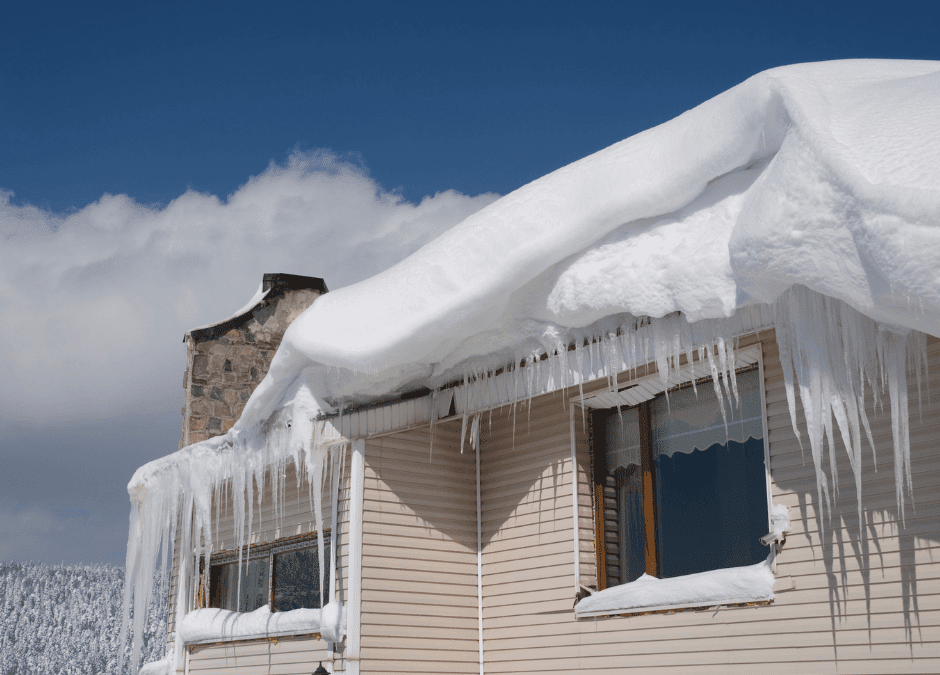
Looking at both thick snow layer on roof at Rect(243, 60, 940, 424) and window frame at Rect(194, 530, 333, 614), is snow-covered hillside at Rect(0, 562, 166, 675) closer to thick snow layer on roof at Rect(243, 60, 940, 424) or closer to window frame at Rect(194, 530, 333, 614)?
window frame at Rect(194, 530, 333, 614)

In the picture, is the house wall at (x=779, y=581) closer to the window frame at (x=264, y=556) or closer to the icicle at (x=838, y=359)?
the icicle at (x=838, y=359)

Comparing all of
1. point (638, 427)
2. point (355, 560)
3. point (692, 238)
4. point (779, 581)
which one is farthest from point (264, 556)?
point (692, 238)

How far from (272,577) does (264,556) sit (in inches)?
10.8

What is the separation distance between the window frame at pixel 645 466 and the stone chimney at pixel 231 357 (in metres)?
6.34

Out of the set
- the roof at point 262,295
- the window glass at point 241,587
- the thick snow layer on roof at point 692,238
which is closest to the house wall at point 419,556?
the thick snow layer on roof at point 692,238

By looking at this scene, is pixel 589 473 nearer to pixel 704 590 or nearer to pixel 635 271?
pixel 704 590

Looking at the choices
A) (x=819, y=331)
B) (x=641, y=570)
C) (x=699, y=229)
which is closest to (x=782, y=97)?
(x=699, y=229)

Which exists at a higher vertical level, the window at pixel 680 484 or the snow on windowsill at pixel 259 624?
the window at pixel 680 484

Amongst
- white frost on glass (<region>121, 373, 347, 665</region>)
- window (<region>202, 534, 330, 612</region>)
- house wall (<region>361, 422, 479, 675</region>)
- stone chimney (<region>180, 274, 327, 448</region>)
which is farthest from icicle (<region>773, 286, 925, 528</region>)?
stone chimney (<region>180, 274, 327, 448</region>)

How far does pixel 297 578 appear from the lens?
8125 millimetres

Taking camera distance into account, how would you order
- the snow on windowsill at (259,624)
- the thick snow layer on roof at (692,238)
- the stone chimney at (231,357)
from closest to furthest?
the thick snow layer on roof at (692,238), the snow on windowsill at (259,624), the stone chimney at (231,357)

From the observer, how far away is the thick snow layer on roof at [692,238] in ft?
13.9

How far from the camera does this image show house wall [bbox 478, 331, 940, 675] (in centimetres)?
510

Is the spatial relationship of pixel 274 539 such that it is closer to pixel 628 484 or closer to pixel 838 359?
pixel 628 484
